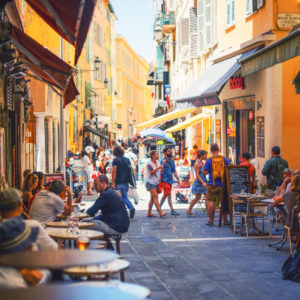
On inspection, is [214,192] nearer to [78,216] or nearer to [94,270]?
[78,216]

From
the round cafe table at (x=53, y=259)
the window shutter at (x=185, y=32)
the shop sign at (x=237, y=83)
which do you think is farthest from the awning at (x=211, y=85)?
the round cafe table at (x=53, y=259)

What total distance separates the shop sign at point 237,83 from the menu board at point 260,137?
165cm

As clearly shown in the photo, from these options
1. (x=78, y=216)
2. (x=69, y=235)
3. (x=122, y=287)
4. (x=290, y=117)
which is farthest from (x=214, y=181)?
(x=122, y=287)

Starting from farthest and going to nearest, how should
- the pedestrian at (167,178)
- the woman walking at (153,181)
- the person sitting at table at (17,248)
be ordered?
1. the pedestrian at (167,178)
2. the woman walking at (153,181)
3. the person sitting at table at (17,248)

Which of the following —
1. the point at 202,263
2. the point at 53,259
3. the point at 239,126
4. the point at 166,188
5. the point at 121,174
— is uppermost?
the point at 239,126

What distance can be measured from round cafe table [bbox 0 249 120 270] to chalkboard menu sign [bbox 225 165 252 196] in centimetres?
869

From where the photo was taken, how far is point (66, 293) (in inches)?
144

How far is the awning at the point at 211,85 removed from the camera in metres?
18.0

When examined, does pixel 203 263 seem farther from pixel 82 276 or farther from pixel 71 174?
pixel 71 174

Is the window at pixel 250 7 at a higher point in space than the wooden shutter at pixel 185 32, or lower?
lower

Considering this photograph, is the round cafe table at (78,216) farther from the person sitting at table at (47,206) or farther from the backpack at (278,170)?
the backpack at (278,170)

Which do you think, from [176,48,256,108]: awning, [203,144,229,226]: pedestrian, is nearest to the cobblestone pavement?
[203,144,229,226]: pedestrian

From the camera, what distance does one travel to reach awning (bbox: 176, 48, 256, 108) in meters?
18.0

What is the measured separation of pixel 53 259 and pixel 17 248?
2.00 feet
